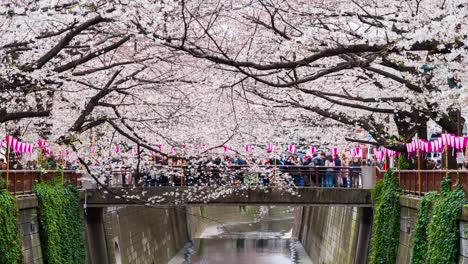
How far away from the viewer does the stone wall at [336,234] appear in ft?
96.2

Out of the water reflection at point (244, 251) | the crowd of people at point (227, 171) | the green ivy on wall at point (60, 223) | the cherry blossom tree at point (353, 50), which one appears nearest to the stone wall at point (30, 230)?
the green ivy on wall at point (60, 223)

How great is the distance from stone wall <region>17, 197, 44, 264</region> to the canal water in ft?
61.1

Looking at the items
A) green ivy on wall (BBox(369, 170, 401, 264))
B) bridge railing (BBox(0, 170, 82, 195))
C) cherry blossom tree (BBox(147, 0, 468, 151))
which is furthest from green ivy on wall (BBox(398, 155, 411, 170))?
bridge railing (BBox(0, 170, 82, 195))

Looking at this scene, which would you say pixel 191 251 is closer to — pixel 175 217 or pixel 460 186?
pixel 175 217

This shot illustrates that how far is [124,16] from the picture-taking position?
13469 mm

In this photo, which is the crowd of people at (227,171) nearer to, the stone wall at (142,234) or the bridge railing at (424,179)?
the bridge railing at (424,179)

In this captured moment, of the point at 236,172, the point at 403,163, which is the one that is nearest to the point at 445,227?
the point at 403,163

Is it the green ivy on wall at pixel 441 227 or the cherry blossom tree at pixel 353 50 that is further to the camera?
the green ivy on wall at pixel 441 227

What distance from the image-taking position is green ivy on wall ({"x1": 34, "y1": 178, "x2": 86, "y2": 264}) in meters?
23.9

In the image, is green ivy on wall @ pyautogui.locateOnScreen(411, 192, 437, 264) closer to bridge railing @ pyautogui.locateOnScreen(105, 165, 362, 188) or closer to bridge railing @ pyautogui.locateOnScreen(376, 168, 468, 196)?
bridge railing @ pyautogui.locateOnScreen(376, 168, 468, 196)

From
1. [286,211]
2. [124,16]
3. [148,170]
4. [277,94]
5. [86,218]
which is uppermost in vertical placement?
[124,16]

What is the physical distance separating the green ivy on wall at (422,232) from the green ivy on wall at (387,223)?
138 inches

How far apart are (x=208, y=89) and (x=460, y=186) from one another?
8.54m

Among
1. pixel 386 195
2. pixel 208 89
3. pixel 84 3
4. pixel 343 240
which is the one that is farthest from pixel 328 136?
pixel 84 3
